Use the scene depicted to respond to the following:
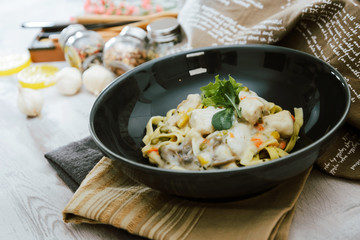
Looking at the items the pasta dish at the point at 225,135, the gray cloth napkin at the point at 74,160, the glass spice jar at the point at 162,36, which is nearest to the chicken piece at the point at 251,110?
the pasta dish at the point at 225,135

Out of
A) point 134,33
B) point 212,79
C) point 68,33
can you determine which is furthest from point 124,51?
point 212,79

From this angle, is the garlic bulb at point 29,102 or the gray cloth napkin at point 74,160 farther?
the garlic bulb at point 29,102

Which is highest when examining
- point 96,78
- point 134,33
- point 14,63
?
point 134,33

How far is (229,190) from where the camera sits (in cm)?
75

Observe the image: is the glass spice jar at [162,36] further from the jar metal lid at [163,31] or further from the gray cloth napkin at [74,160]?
the gray cloth napkin at [74,160]

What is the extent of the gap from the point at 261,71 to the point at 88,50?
90 cm

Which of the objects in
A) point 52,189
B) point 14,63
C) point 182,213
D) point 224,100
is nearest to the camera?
point 182,213

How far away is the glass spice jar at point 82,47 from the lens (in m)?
1.74

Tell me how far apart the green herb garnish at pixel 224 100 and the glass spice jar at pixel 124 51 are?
0.73 meters

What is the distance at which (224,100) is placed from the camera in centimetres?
98

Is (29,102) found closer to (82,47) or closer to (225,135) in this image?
(82,47)

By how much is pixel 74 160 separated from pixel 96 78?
0.56 metres

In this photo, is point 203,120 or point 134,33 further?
point 134,33

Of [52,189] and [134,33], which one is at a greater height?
[134,33]
